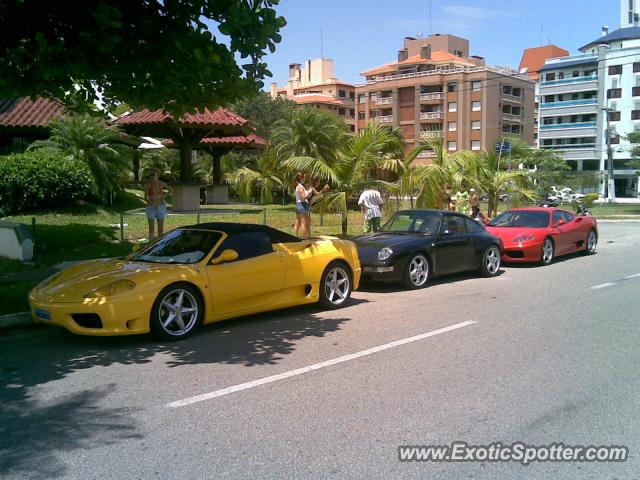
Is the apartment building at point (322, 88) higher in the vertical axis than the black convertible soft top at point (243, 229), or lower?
higher

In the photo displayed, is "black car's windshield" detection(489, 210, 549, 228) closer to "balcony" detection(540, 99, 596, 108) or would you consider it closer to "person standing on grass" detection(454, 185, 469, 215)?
"person standing on grass" detection(454, 185, 469, 215)

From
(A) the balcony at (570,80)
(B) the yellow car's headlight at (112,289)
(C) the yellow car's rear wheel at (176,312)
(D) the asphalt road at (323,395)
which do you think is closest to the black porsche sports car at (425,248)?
(D) the asphalt road at (323,395)

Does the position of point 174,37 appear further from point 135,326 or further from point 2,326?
point 2,326

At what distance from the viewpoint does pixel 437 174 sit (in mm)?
18891

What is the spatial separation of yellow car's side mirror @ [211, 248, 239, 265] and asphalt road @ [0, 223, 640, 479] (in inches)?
35.5

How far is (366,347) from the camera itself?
7.16m

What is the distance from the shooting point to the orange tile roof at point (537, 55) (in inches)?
4296

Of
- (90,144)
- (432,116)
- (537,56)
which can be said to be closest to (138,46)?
(90,144)

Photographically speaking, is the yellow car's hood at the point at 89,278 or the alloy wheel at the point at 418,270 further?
the alloy wheel at the point at 418,270

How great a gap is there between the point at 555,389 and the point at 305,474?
271cm

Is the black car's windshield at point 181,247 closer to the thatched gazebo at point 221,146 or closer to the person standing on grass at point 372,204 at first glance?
the person standing on grass at point 372,204

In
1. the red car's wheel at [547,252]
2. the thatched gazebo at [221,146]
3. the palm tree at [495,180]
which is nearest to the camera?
the red car's wheel at [547,252]

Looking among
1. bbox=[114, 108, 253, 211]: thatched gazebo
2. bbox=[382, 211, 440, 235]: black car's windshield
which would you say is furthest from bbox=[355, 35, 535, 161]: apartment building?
bbox=[382, 211, 440, 235]: black car's windshield

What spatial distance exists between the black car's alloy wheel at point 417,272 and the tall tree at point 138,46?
433 cm
